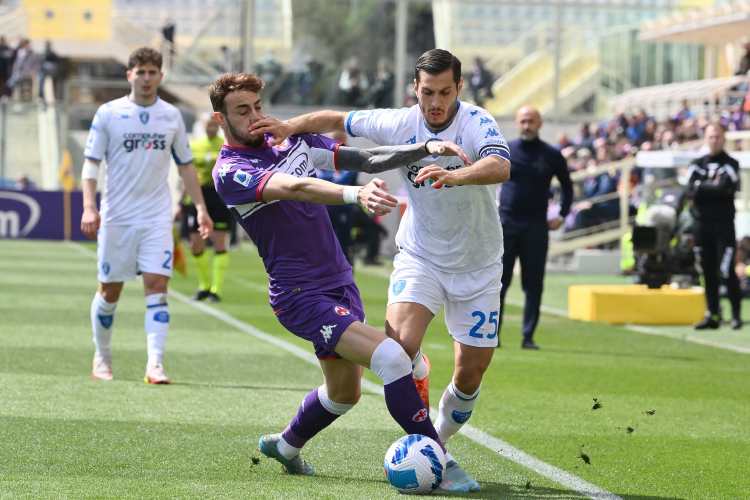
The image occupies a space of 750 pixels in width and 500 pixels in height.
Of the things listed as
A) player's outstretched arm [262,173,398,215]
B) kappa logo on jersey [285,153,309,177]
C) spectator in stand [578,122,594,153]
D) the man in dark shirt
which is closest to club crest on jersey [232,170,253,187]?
player's outstretched arm [262,173,398,215]

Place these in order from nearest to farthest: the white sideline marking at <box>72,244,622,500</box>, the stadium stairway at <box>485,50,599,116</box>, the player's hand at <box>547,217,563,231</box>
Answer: the white sideline marking at <box>72,244,622,500</box> < the player's hand at <box>547,217,563,231</box> < the stadium stairway at <box>485,50,599,116</box>

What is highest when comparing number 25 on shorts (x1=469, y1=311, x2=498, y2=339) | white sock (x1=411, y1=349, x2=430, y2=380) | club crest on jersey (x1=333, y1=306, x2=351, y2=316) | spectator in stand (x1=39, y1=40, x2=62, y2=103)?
spectator in stand (x1=39, y1=40, x2=62, y2=103)

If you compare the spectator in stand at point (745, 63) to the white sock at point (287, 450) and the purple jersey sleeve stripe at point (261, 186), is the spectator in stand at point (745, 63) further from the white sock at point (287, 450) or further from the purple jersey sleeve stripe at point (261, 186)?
the purple jersey sleeve stripe at point (261, 186)

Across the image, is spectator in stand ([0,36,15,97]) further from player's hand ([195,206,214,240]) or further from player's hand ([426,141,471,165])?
player's hand ([426,141,471,165])

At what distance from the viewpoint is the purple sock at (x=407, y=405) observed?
642cm

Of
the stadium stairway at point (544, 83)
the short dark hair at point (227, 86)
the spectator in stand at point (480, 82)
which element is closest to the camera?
the short dark hair at point (227, 86)

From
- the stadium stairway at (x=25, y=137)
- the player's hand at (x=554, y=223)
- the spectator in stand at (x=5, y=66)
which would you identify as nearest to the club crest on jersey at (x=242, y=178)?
the player's hand at (x=554, y=223)

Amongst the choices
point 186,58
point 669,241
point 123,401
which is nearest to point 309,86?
point 186,58

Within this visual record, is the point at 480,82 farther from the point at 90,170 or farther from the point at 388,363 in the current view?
the point at 388,363

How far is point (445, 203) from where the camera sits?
7016mm

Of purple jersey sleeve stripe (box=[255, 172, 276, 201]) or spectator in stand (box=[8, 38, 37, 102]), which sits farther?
spectator in stand (box=[8, 38, 37, 102])

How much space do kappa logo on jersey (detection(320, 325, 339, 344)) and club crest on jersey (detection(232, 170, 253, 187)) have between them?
2.34 ft

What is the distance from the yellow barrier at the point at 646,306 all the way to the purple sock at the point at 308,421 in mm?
10008

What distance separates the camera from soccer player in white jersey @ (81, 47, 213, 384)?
10.1 metres
